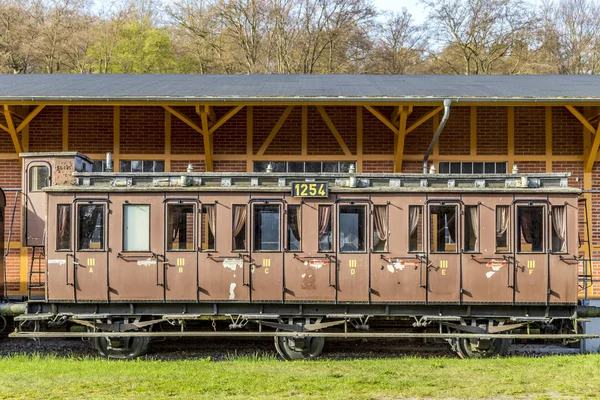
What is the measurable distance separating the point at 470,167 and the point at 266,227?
6434 mm

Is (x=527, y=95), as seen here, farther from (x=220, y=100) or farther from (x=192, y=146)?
(x=192, y=146)

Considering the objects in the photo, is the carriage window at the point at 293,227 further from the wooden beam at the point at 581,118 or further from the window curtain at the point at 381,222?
the wooden beam at the point at 581,118

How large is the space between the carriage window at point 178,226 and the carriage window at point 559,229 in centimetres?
691

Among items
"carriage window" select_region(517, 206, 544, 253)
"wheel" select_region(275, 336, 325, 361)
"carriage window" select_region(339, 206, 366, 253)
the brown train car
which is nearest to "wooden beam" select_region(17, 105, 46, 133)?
the brown train car

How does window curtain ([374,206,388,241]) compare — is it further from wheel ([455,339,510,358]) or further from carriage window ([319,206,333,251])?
wheel ([455,339,510,358])

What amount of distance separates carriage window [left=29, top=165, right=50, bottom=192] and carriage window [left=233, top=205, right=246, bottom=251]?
4.06 metres

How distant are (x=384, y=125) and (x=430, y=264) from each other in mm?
5051

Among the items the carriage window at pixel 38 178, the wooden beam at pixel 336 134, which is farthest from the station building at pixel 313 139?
the carriage window at pixel 38 178

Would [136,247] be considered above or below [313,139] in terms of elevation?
below

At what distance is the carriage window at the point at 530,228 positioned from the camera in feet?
35.2

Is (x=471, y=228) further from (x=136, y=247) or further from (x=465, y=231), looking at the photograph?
(x=136, y=247)

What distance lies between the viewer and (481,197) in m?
10.8

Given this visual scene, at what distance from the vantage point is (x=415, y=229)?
10.9 metres

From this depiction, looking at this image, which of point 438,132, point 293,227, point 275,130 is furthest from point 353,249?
point 275,130
